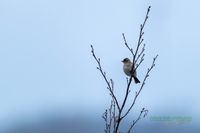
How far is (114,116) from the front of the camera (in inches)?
424

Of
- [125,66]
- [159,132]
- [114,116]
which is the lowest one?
[114,116]

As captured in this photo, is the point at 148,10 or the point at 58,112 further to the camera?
the point at 58,112

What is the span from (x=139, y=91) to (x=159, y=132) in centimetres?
1381

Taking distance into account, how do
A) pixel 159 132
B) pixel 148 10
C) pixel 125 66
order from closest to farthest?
pixel 148 10, pixel 125 66, pixel 159 132

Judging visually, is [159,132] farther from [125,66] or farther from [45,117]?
[45,117]

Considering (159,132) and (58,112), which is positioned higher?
(58,112)

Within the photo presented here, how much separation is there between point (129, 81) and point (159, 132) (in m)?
13.8

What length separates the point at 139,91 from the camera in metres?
10.9

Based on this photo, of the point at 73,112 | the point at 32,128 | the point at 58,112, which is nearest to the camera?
the point at 73,112

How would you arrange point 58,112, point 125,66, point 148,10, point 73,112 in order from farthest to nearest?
point 58,112 < point 73,112 < point 125,66 < point 148,10

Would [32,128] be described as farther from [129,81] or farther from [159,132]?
[129,81]

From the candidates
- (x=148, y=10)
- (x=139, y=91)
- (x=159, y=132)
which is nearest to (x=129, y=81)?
(x=139, y=91)

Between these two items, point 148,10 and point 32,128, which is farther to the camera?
point 32,128

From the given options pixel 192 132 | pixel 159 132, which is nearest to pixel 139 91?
pixel 159 132
